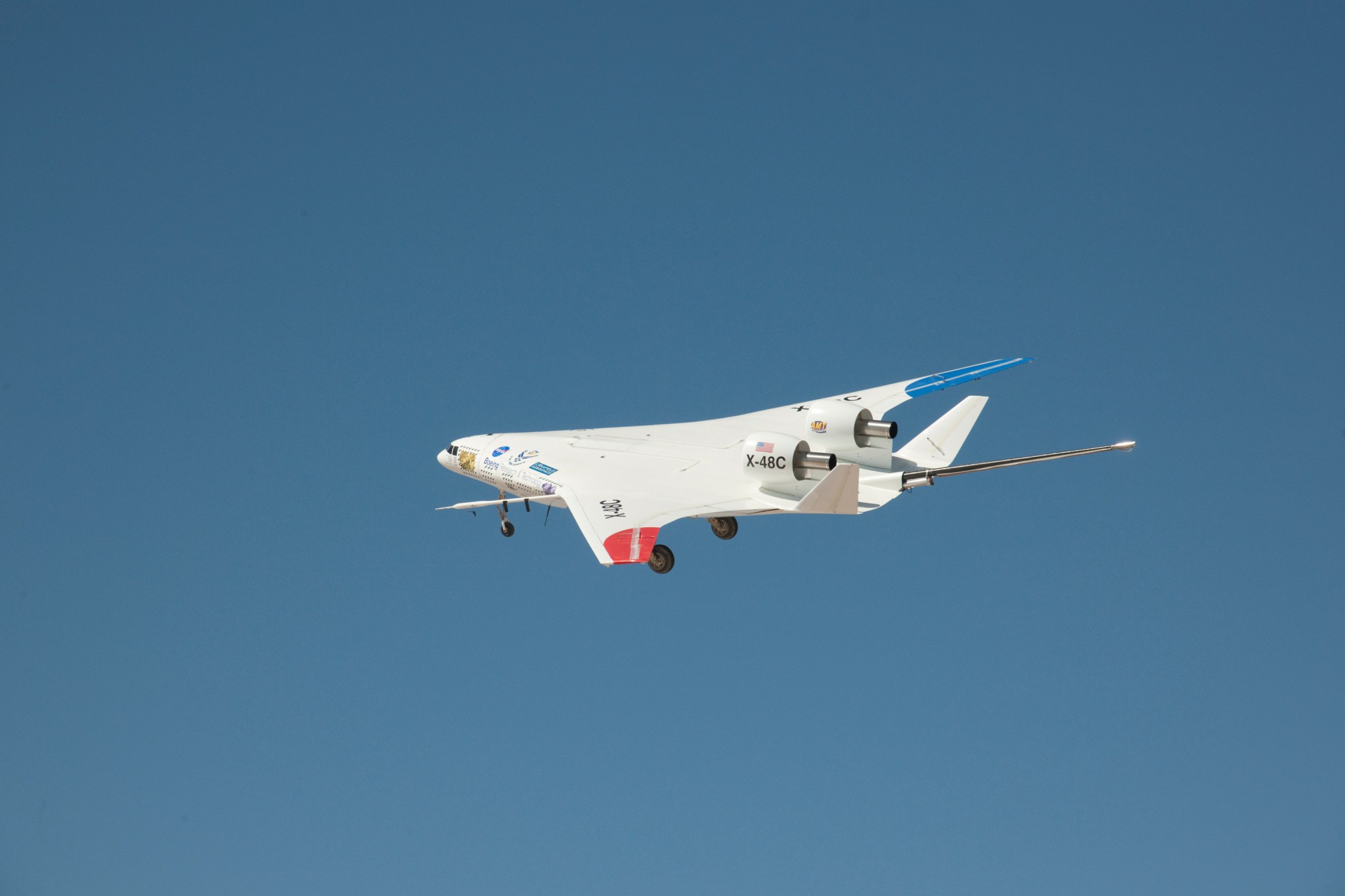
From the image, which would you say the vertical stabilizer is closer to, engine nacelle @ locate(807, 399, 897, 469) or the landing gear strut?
engine nacelle @ locate(807, 399, 897, 469)

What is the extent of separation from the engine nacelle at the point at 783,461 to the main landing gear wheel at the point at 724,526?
178 centimetres

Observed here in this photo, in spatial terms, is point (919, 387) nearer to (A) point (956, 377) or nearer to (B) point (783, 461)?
(A) point (956, 377)

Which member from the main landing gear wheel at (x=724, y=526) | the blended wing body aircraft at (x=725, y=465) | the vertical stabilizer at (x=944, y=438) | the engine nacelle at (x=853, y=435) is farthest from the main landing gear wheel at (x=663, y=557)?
the vertical stabilizer at (x=944, y=438)

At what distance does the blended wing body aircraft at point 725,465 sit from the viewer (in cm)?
3259

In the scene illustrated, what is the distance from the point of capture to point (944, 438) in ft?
125

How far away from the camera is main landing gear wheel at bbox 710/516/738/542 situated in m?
36.2

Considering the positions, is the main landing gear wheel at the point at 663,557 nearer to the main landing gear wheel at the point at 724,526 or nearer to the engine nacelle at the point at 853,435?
the main landing gear wheel at the point at 724,526

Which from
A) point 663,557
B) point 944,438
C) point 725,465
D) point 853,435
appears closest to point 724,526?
point 725,465

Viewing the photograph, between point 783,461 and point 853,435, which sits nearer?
point 783,461

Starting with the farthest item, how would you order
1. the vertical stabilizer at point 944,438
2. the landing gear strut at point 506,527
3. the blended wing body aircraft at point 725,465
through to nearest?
1. the landing gear strut at point 506,527
2. the vertical stabilizer at point 944,438
3. the blended wing body aircraft at point 725,465

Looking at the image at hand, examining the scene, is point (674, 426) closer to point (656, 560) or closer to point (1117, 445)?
point (656, 560)

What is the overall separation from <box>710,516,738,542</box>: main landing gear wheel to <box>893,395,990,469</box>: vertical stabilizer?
5229mm

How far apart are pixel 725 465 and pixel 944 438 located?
257 inches

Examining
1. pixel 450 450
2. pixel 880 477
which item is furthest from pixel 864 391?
pixel 450 450
